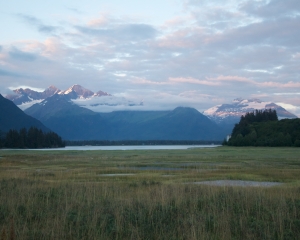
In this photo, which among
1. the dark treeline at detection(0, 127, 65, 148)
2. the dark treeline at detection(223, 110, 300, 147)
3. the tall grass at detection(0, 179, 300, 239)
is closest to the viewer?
the tall grass at detection(0, 179, 300, 239)

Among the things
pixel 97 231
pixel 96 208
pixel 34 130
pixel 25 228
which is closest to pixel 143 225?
pixel 97 231

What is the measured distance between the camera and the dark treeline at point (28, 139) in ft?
549

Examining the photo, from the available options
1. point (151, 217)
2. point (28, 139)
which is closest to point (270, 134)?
point (28, 139)

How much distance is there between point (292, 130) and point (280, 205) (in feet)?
451

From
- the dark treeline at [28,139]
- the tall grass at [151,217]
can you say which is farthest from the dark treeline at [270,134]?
the tall grass at [151,217]

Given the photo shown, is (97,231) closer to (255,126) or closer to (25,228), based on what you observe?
(25,228)

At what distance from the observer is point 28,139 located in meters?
177

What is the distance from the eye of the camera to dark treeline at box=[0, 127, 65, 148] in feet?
549

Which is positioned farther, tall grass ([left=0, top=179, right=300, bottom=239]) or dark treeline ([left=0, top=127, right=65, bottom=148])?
dark treeline ([left=0, top=127, right=65, bottom=148])

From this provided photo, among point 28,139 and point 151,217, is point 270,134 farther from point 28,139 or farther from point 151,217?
point 151,217

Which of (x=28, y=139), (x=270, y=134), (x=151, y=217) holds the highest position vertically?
(x=270, y=134)

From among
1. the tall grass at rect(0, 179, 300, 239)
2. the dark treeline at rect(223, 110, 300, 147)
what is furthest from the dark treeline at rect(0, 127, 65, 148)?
the tall grass at rect(0, 179, 300, 239)

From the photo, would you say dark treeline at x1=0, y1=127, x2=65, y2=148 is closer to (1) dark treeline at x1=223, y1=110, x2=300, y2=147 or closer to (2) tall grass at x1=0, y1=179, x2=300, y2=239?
(1) dark treeline at x1=223, y1=110, x2=300, y2=147

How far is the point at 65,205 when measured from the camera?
1538 centimetres
